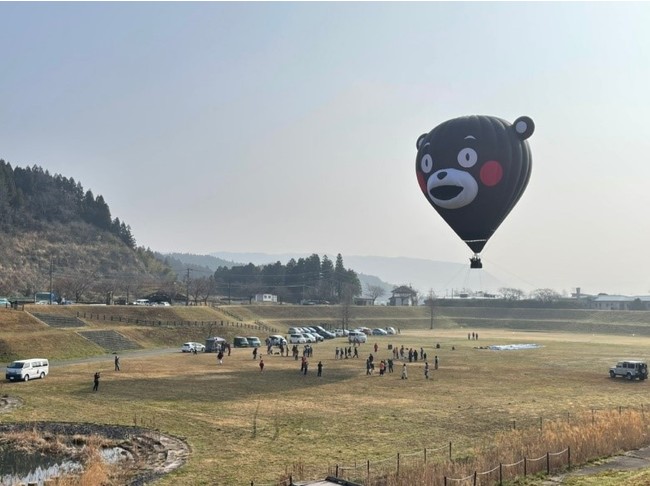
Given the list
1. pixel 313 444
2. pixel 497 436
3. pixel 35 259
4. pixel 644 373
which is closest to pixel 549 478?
pixel 497 436

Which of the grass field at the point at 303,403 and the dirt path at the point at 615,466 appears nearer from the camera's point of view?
the dirt path at the point at 615,466

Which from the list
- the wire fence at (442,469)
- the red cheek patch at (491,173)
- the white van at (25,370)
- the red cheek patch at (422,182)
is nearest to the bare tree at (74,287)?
the white van at (25,370)

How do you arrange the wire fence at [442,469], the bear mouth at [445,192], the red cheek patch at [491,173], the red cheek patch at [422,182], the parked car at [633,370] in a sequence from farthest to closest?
the red cheek patch at [422,182] < the parked car at [633,370] < the bear mouth at [445,192] < the red cheek patch at [491,173] < the wire fence at [442,469]

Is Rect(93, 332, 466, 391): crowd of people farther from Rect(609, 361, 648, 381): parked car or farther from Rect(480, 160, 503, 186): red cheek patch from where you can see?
Rect(480, 160, 503, 186): red cheek patch

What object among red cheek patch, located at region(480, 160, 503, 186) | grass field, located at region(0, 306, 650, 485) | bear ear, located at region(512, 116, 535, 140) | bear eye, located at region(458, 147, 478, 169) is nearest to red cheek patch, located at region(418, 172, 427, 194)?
bear eye, located at region(458, 147, 478, 169)

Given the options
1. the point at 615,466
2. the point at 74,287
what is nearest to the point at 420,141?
the point at 615,466

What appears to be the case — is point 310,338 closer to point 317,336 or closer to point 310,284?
point 317,336

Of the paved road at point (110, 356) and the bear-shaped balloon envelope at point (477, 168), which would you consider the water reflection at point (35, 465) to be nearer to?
the bear-shaped balloon envelope at point (477, 168)
